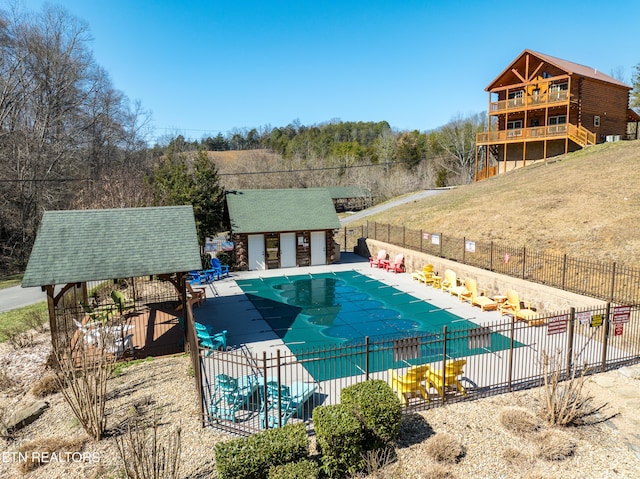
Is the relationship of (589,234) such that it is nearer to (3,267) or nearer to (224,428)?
(224,428)

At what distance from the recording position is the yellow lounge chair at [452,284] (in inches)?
648

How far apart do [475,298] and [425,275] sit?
139 inches

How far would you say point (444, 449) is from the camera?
6.98 m

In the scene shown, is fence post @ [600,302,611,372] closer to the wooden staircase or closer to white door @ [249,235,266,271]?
white door @ [249,235,266,271]

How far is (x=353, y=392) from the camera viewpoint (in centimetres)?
748

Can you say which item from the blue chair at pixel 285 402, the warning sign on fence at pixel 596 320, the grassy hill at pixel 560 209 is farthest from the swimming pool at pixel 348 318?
the grassy hill at pixel 560 209

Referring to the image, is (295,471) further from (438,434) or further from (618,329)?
(618,329)

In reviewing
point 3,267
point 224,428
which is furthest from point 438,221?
point 3,267

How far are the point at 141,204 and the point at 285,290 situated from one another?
11725 millimetres

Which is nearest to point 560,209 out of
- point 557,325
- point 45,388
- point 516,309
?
point 516,309

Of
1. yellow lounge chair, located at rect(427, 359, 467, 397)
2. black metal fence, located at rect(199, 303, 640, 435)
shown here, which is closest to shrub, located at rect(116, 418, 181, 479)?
black metal fence, located at rect(199, 303, 640, 435)

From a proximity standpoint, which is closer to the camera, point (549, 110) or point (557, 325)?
point (557, 325)

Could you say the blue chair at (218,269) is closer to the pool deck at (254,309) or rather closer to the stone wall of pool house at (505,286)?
the pool deck at (254,309)

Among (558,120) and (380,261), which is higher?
(558,120)
